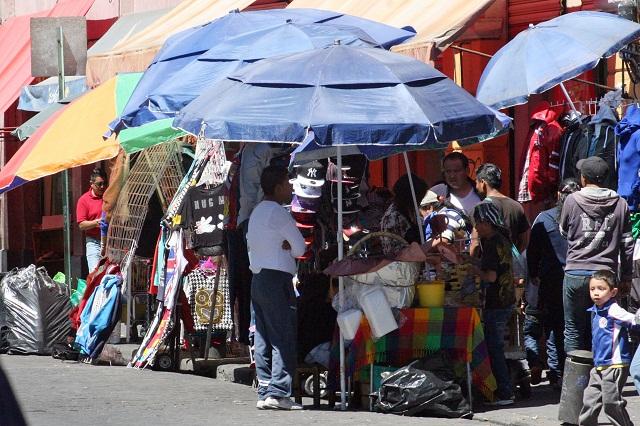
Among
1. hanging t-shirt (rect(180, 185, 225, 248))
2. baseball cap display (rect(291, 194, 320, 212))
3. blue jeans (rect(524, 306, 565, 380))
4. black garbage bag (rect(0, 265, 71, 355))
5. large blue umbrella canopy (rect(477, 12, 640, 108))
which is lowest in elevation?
black garbage bag (rect(0, 265, 71, 355))

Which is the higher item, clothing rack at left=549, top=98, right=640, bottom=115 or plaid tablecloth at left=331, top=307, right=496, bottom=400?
clothing rack at left=549, top=98, right=640, bottom=115

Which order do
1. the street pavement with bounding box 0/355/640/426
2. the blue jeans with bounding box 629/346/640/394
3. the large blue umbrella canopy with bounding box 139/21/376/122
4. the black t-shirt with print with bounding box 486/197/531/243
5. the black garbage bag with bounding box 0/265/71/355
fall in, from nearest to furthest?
the blue jeans with bounding box 629/346/640/394, the street pavement with bounding box 0/355/640/426, the black t-shirt with print with bounding box 486/197/531/243, the large blue umbrella canopy with bounding box 139/21/376/122, the black garbage bag with bounding box 0/265/71/355

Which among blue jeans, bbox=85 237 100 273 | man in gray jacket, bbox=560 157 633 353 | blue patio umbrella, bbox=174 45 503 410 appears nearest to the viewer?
blue patio umbrella, bbox=174 45 503 410

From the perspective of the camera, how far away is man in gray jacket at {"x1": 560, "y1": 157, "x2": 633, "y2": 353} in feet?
31.6

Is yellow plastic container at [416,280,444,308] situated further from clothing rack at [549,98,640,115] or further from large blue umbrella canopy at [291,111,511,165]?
clothing rack at [549,98,640,115]

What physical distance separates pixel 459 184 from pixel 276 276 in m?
1.86

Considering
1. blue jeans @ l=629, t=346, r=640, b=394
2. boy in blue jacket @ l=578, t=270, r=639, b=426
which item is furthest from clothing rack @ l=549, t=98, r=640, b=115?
blue jeans @ l=629, t=346, r=640, b=394

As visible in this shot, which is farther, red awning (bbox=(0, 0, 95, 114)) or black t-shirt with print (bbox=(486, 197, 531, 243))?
red awning (bbox=(0, 0, 95, 114))

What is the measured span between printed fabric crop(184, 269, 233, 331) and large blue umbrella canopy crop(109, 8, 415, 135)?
5.88ft

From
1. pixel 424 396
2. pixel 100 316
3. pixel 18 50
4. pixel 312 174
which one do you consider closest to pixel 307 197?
pixel 312 174

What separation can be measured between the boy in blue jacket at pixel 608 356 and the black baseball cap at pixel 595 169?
120 centimetres

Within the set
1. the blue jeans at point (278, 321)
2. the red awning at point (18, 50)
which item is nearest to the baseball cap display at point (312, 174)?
the blue jeans at point (278, 321)

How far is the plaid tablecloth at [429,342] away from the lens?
9.75 meters

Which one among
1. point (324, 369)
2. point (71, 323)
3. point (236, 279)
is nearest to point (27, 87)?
point (71, 323)
